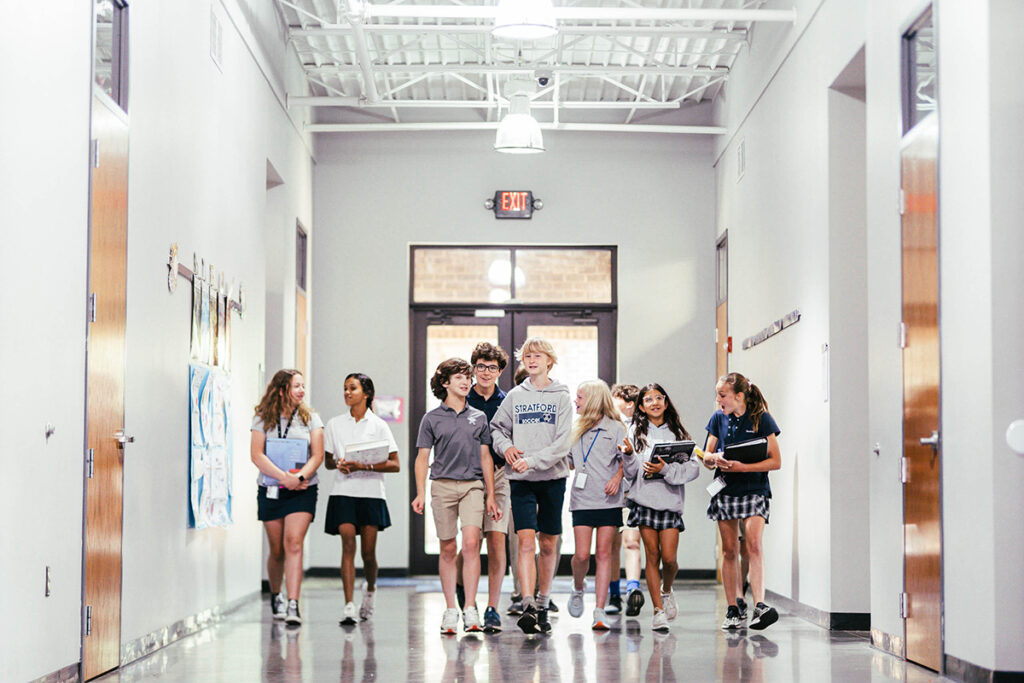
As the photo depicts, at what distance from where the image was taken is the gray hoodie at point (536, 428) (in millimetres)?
7273

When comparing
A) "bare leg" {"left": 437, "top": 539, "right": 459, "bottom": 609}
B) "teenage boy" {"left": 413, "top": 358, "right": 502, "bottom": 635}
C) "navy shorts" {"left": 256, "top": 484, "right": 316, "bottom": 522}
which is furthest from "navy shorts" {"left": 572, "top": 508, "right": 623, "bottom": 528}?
"navy shorts" {"left": 256, "top": 484, "right": 316, "bottom": 522}

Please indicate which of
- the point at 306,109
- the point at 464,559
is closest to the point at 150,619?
the point at 464,559

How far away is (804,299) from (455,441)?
9.14 ft

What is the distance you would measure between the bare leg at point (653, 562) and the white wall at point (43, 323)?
11.2 feet

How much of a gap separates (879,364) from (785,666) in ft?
5.50

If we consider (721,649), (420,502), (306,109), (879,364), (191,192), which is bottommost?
(721,649)

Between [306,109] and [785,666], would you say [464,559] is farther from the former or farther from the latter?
[306,109]

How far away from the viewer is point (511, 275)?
13.3 meters

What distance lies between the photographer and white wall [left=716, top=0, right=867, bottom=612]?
8047 mm

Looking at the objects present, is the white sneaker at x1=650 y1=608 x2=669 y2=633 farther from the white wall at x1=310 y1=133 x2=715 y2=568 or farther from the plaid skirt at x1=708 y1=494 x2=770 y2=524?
the white wall at x1=310 y1=133 x2=715 y2=568

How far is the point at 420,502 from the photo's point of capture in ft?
24.1

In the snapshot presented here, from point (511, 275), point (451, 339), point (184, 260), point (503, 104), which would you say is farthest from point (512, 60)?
point (184, 260)

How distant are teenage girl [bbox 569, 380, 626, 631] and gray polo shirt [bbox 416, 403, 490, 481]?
22.8 inches

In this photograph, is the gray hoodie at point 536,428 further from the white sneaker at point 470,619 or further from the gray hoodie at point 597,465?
the white sneaker at point 470,619
